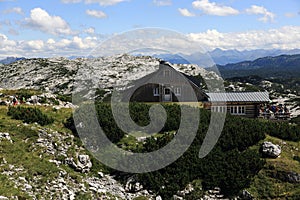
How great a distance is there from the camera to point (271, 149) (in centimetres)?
2702

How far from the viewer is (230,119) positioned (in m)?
32.2

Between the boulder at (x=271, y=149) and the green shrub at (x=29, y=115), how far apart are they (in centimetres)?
1680

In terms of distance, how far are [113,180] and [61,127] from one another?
6.75 meters

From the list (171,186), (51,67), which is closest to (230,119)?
(171,186)

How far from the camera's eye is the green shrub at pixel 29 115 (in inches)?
1065

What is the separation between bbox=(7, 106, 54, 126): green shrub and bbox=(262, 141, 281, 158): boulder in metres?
16.8

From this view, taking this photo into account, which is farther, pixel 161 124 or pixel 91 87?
pixel 91 87

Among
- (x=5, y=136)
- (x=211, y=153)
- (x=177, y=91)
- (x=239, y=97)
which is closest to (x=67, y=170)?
(x=5, y=136)

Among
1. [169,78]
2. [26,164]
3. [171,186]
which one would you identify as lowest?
[171,186]

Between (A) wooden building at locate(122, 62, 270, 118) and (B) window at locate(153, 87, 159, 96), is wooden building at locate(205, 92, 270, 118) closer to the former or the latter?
(A) wooden building at locate(122, 62, 270, 118)

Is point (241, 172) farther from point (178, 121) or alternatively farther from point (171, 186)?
point (178, 121)

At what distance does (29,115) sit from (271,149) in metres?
18.8

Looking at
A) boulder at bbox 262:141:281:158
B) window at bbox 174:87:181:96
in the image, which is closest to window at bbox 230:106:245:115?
window at bbox 174:87:181:96

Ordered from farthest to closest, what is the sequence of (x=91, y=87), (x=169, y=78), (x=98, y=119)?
(x=91, y=87) → (x=169, y=78) → (x=98, y=119)
